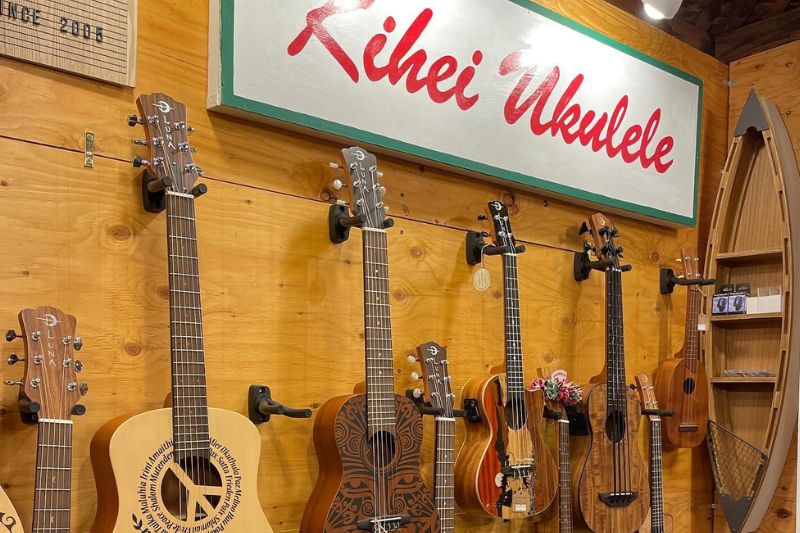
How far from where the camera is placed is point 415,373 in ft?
8.34

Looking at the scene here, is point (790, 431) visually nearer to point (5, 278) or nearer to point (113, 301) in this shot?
point (113, 301)

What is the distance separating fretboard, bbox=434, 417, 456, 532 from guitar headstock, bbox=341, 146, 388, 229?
63 cm

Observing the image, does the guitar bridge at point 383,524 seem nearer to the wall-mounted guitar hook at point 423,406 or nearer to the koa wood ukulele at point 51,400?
the wall-mounted guitar hook at point 423,406

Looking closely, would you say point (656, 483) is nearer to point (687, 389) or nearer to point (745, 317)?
point (687, 389)

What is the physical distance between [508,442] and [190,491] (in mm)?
1097

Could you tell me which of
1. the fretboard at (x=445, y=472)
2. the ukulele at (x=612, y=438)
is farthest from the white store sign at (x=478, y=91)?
the fretboard at (x=445, y=472)

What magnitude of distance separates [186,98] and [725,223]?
8.13 ft

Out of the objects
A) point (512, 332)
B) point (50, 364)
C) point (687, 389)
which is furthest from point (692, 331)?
point (50, 364)

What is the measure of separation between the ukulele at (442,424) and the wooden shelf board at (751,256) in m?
1.68

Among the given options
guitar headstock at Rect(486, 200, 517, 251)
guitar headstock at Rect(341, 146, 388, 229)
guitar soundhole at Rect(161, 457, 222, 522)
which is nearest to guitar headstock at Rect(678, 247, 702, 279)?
guitar headstock at Rect(486, 200, 517, 251)

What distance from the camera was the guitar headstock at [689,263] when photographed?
3.65 m

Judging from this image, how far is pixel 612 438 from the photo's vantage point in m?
3.12

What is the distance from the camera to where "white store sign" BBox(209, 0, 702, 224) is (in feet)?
7.66

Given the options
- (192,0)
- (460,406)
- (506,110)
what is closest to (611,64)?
(506,110)
